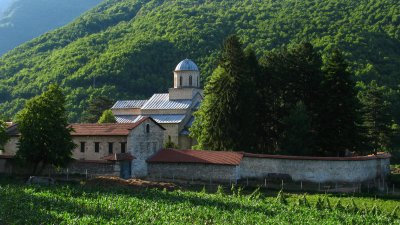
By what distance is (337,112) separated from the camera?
4562cm

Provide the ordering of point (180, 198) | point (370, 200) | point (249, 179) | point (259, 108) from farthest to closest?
1. point (259, 108)
2. point (249, 179)
3. point (370, 200)
4. point (180, 198)

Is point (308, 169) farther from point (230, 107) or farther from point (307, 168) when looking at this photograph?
point (230, 107)

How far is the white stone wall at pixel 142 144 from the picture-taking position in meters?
44.1

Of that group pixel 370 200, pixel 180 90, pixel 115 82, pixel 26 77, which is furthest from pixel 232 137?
pixel 26 77

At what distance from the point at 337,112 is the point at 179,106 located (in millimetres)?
21809

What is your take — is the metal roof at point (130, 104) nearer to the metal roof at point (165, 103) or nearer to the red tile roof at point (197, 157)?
the metal roof at point (165, 103)

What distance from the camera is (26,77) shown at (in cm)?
10175

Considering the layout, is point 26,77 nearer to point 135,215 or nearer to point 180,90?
point 180,90

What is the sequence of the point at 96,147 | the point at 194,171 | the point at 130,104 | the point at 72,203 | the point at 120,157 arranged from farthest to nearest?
1. the point at 130,104
2. the point at 96,147
3. the point at 120,157
4. the point at 194,171
5. the point at 72,203

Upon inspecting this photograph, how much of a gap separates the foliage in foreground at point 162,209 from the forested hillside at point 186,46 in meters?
49.2

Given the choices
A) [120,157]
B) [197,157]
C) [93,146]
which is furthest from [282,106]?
[93,146]

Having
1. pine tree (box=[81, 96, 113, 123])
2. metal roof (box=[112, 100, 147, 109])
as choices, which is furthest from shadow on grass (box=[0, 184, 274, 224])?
pine tree (box=[81, 96, 113, 123])

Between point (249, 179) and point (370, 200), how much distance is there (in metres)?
9.39

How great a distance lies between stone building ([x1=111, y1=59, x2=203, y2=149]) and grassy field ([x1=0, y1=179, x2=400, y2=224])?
87.1 feet
